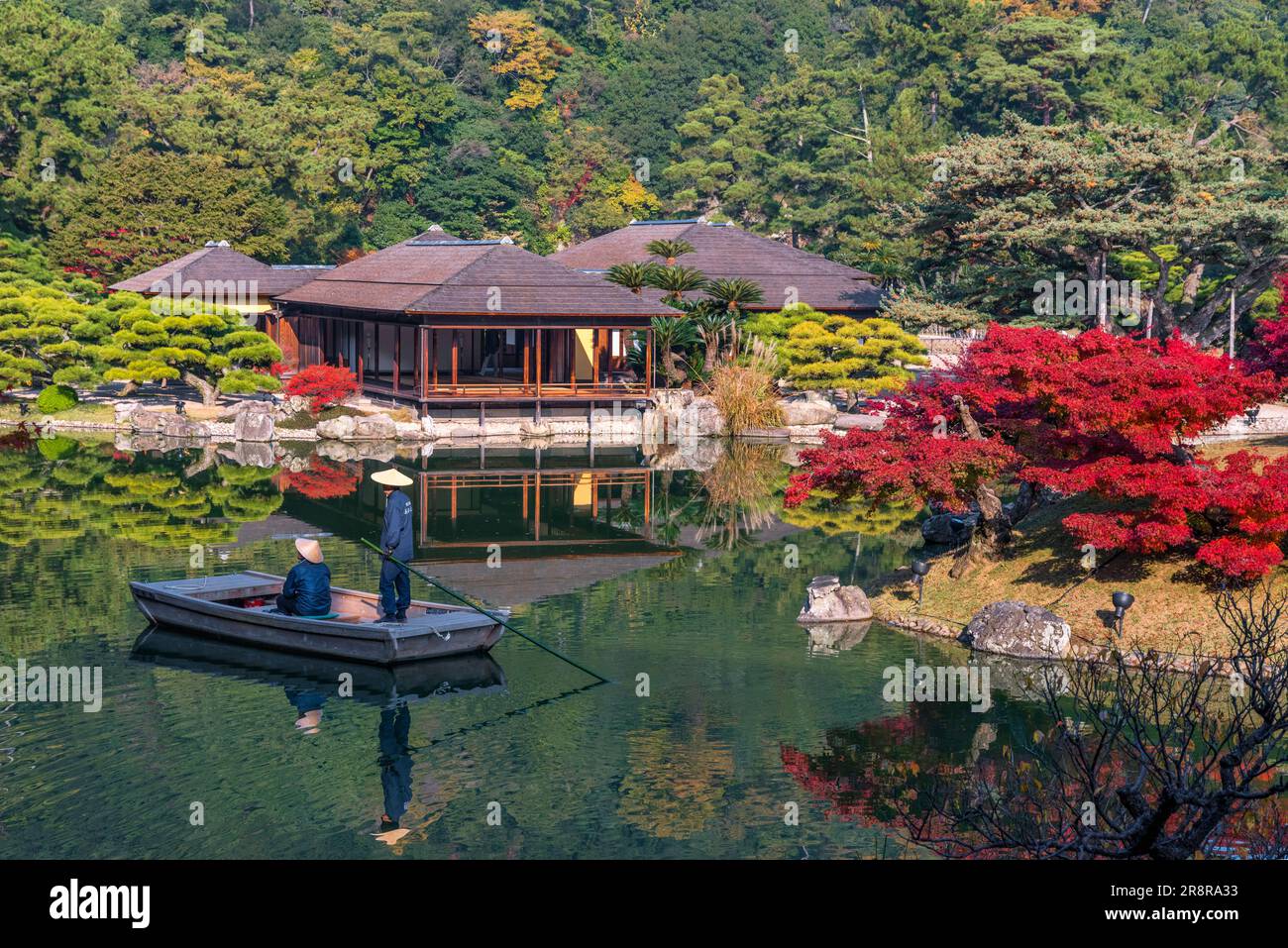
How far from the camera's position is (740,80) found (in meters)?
81.3

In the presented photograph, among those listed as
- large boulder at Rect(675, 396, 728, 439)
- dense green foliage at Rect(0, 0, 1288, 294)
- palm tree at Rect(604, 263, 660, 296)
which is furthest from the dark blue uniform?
dense green foliage at Rect(0, 0, 1288, 294)

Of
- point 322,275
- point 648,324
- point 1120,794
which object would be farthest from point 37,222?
point 1120,794

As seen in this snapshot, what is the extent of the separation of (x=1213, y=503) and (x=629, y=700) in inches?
278

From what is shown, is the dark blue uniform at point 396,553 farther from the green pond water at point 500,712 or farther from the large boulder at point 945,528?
the large boulder at point 945,528

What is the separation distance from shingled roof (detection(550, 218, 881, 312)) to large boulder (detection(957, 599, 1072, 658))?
87.9 ft

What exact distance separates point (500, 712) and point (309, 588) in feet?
10.8

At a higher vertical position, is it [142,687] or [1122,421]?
[1122,421]

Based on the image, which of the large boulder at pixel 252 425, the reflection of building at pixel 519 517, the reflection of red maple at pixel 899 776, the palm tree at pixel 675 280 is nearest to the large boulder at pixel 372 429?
the large boulder at pixel 252 425

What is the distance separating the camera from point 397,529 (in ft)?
58.1

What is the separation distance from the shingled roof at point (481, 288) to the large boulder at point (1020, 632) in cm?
2143

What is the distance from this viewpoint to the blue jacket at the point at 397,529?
693 inches

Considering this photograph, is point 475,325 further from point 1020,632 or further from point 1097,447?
point 1020,632

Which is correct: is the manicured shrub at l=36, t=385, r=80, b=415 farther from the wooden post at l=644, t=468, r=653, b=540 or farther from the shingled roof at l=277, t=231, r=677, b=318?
the wooden post at l=644, t=468, r=653, b=540

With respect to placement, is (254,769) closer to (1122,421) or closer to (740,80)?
(1122,421)
